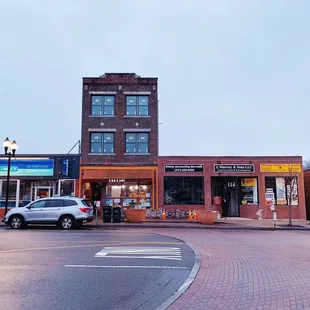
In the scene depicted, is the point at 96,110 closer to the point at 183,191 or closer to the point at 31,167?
the point at 31,167

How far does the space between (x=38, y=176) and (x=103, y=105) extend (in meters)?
7.55

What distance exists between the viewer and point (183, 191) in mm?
26531

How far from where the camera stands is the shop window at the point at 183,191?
2650cm

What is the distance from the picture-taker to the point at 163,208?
26.3 m

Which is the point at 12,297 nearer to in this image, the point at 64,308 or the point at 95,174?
the point at 64,308

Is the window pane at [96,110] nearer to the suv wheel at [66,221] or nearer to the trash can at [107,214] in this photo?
the trash can at [107,214]

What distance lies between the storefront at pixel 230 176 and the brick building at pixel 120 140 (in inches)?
54.8

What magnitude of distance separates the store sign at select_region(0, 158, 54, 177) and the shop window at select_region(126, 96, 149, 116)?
7.36 m

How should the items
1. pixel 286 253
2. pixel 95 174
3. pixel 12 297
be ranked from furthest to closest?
pixel 95 174 < pixel 286 253 < pixel 12 297

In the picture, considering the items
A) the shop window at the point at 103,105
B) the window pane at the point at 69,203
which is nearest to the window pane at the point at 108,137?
the shop window at the point at 103,105

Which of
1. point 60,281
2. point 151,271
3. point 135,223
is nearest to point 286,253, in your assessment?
point 151,271

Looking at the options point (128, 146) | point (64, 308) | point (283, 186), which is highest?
point (128, 146)

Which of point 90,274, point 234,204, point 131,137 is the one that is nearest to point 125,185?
point 131,137

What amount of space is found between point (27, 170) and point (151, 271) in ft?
69.5
